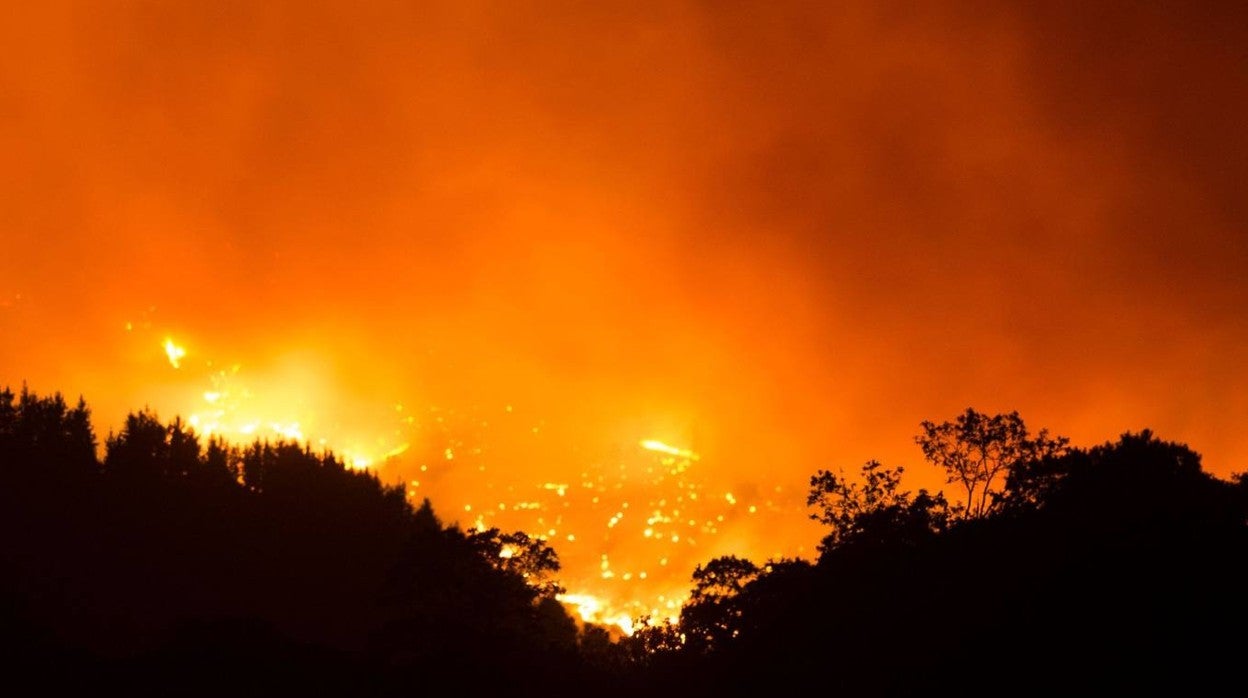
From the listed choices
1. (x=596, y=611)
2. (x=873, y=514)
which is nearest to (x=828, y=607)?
(x=873, y=514)

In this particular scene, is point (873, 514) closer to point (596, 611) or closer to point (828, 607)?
point (828, 607)

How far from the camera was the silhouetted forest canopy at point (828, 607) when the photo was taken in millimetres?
30641

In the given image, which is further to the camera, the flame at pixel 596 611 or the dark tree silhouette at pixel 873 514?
the flame at pixel 596 611

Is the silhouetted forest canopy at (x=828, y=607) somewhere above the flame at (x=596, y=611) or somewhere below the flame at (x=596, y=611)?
below

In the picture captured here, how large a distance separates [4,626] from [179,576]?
22787 millimetres

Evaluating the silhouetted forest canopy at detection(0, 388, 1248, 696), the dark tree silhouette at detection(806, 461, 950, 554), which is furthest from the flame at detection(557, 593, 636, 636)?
the dark tree silhouette at detection(806, 461, 950, 554)

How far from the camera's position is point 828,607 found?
121 feet

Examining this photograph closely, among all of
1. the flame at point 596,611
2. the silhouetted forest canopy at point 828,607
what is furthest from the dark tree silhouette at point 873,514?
the flame at point 596,611

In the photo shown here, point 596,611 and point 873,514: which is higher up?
point 596,611

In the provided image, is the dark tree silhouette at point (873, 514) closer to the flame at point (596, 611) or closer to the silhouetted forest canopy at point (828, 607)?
the silhouetted forest canopy at point (828, 607)

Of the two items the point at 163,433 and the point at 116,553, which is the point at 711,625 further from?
the point at 163,433

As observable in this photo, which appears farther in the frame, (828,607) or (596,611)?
(596,611)

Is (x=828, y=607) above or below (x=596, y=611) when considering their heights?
below

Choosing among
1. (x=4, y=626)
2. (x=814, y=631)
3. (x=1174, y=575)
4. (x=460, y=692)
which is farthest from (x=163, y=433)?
(x=1174, y=575)
